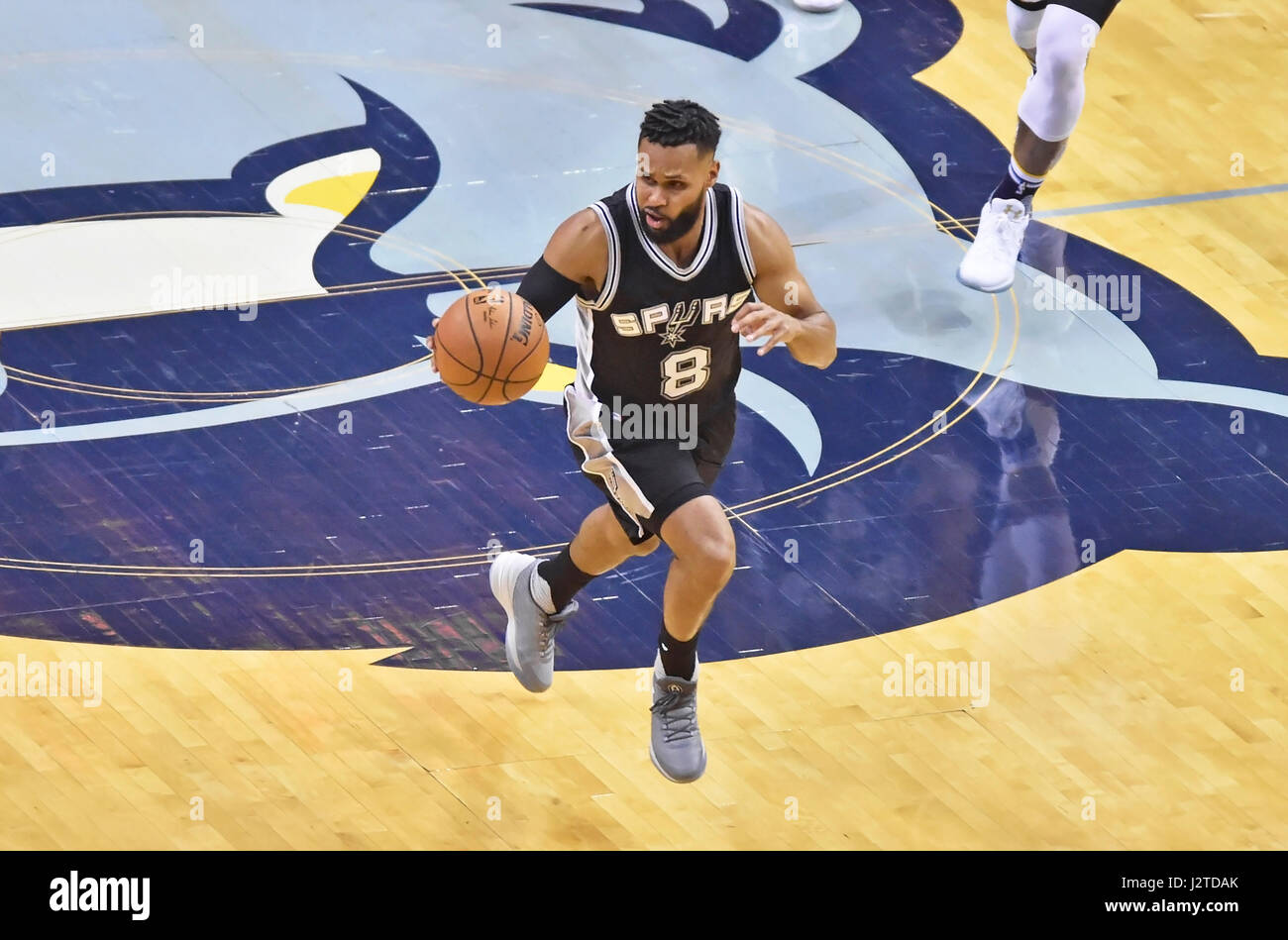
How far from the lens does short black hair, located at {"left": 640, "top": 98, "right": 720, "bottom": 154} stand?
22.8 ft

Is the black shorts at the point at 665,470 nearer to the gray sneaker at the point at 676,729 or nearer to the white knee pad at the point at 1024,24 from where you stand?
the gray sneaker at the point at 676,729

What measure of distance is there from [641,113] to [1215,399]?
11.8ft

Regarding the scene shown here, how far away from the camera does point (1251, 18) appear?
13.3m

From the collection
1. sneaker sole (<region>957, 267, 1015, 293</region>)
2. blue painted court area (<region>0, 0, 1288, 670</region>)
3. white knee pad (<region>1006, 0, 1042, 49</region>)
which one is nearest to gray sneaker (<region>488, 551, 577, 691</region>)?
blue painted court area (<region>0, 0, 1288, 670</region>)

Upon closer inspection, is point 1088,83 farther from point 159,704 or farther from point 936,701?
point 159,704

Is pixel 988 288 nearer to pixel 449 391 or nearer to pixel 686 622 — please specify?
pixel 449 391

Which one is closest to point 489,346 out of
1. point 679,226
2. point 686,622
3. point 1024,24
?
point 679,226

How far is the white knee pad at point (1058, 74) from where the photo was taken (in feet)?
32.9

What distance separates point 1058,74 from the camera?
33.6 ft

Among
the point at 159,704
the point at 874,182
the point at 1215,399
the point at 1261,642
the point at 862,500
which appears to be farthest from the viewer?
the point at 874,182

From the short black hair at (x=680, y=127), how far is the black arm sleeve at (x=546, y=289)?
55 centimetres

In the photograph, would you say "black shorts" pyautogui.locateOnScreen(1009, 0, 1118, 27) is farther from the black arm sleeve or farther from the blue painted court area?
the black arm sleeve

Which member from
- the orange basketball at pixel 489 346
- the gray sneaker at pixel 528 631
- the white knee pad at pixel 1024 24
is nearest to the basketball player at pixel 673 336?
the orange basketball at pixel 489 346

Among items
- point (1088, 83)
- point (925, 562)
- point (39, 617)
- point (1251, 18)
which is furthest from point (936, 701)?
point (1251, 18)
